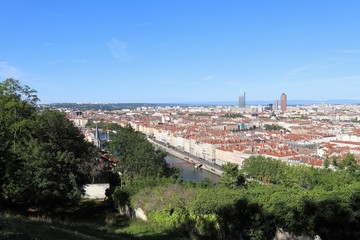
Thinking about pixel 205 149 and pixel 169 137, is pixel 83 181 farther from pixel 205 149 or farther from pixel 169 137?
pixel 169 137

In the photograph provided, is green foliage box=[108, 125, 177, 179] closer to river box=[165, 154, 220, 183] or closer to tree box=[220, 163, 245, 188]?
tree box=[220, 163, 245, 188]

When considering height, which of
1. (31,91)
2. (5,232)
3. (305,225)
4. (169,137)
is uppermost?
(31,91)

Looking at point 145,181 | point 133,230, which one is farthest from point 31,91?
point 133,230

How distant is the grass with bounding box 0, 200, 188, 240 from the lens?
23.8 ft

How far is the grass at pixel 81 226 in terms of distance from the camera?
726 centimetres

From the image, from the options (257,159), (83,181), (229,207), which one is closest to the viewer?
(229,207)

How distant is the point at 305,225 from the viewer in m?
10.6

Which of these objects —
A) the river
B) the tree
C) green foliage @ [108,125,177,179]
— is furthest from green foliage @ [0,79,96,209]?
the river

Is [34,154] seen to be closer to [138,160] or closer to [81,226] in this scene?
[81,226]

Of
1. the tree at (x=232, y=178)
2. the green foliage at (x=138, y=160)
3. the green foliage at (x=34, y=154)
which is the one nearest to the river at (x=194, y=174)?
the tree at (x=232, y=178)

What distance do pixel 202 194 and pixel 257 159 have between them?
23479mm

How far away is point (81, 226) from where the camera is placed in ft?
32.6

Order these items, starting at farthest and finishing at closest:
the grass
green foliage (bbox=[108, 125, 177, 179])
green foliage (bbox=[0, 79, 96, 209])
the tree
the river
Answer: the river, the tree, green foliage (bbox=[108, 125, 177, 179]), green foliage (bbox=[0, 79, 96, 209]), the grass

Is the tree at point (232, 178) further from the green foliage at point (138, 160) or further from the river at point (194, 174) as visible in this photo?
the river at point (194, 174)
